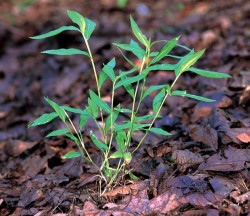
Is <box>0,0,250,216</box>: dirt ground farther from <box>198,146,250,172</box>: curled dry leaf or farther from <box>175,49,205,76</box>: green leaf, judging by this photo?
<box>175,49,205,76</box>: green leaf

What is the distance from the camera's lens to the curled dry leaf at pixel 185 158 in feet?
6.07

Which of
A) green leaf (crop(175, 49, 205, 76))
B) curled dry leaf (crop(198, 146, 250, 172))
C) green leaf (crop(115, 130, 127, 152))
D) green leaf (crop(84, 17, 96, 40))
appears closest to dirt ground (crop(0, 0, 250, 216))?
curled dry leaf (crop(198, 146, 250, 172))

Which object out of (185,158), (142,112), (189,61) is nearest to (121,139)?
(185,158)

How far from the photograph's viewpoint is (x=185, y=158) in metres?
1.88

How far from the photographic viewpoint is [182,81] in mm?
3029

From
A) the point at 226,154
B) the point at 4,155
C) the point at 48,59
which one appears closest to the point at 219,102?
the point at 226,154

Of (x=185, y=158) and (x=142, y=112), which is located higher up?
(x=185, y=158)

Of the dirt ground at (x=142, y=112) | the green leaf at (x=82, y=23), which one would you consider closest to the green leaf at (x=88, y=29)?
the green leaf at (x=82, y=23)

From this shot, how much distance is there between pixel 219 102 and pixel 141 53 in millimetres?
864

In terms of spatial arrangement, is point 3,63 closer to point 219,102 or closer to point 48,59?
point 48,59

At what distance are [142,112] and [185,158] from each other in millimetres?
901

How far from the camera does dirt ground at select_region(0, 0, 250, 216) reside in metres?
1.68

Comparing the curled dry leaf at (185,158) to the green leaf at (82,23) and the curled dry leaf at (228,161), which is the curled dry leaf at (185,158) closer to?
the curled dry leaf at (228,161)

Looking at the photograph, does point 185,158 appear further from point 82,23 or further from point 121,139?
point 82,23
